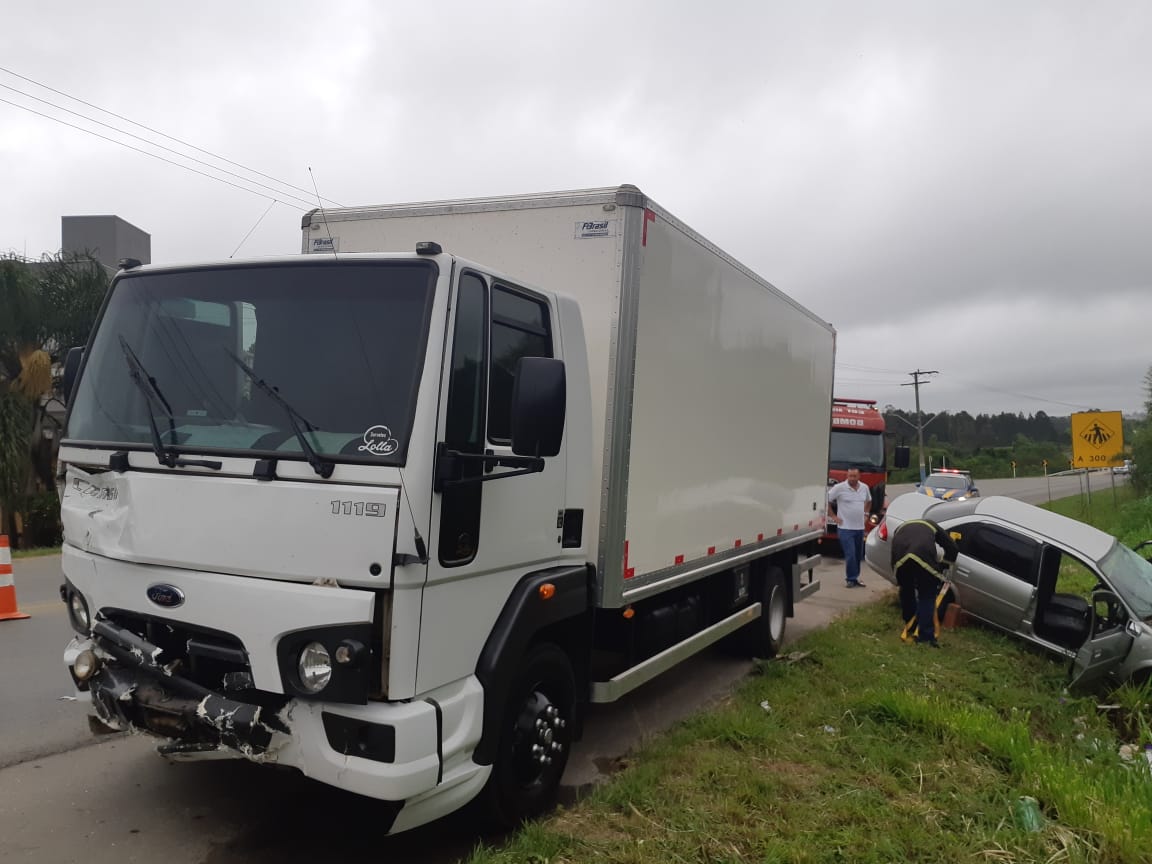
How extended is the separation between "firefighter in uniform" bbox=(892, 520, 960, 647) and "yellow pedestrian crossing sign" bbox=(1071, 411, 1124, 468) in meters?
11.6

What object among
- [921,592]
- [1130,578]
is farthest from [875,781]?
[1130,578]

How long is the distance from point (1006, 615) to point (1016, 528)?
0.88m

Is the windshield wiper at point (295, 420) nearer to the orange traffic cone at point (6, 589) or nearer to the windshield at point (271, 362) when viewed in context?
the windshield at point (271, 362)

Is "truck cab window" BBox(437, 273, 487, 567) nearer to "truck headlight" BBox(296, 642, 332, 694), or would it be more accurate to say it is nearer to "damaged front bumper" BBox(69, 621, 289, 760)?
"truck headlight" BBox(296, 642, 332, 694)

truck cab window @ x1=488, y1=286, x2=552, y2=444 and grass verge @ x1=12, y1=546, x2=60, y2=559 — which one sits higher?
truck cab window @ x1=488, y1=286, x2=552, y2=444

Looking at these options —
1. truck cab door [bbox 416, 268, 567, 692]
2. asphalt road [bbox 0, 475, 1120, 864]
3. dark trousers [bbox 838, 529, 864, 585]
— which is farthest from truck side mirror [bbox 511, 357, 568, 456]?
dark trousers [bbox 838, 529, 864, 585]

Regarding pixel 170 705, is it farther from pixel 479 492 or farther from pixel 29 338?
pixel 29 338

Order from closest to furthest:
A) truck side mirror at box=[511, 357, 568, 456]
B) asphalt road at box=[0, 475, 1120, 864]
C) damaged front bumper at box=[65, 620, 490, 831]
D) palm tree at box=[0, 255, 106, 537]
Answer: damaged front bumper at box=[65, 620, 490, 831]
truck side mirror at box=[511, 357, 568, 456]
asphalt road at box=[0, 475, 1120, 864]
palm tree at box=[0, 255, 106, 537]

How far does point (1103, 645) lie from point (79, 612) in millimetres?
7509

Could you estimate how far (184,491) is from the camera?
3.59 m

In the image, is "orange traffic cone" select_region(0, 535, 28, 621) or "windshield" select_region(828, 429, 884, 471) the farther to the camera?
"windshield" select_region(828, 429, 884, 471)

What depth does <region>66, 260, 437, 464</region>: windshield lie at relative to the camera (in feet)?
11.6

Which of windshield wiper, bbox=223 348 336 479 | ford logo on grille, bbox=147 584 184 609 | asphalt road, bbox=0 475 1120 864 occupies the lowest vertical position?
asphalt road, bbox=0 475 1120 864

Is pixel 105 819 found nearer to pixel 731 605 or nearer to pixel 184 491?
pixel 184 491
